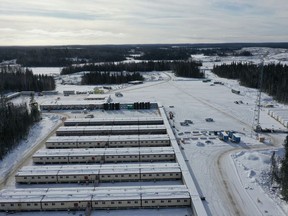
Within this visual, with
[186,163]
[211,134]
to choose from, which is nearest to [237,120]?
[211,134]

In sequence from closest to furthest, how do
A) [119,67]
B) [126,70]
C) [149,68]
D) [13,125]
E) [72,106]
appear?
[13,125], [72,106], [126,70], [119,67], [149,68]

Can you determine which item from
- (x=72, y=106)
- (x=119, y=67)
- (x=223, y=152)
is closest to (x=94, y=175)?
(x=223, y=152)

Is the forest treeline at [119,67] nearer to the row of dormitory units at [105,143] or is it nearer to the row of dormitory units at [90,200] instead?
the row of dormitory units at [105,143]

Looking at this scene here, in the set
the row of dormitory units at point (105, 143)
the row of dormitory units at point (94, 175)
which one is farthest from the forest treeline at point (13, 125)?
the row of dormitory units at point (94, 175)

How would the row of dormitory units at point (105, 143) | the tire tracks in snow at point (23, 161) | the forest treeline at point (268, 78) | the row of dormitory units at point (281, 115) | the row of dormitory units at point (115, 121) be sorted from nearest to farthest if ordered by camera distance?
the tire tracks in snow at point (23, 161) → the row of dormitory units at point (105, 143) → the row of dormitory units at point (115, 121) → the row of dormitory units at point (281, 115) → the forest treeline at point (268, 78)

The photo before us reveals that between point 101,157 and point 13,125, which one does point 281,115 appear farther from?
point 13,125
